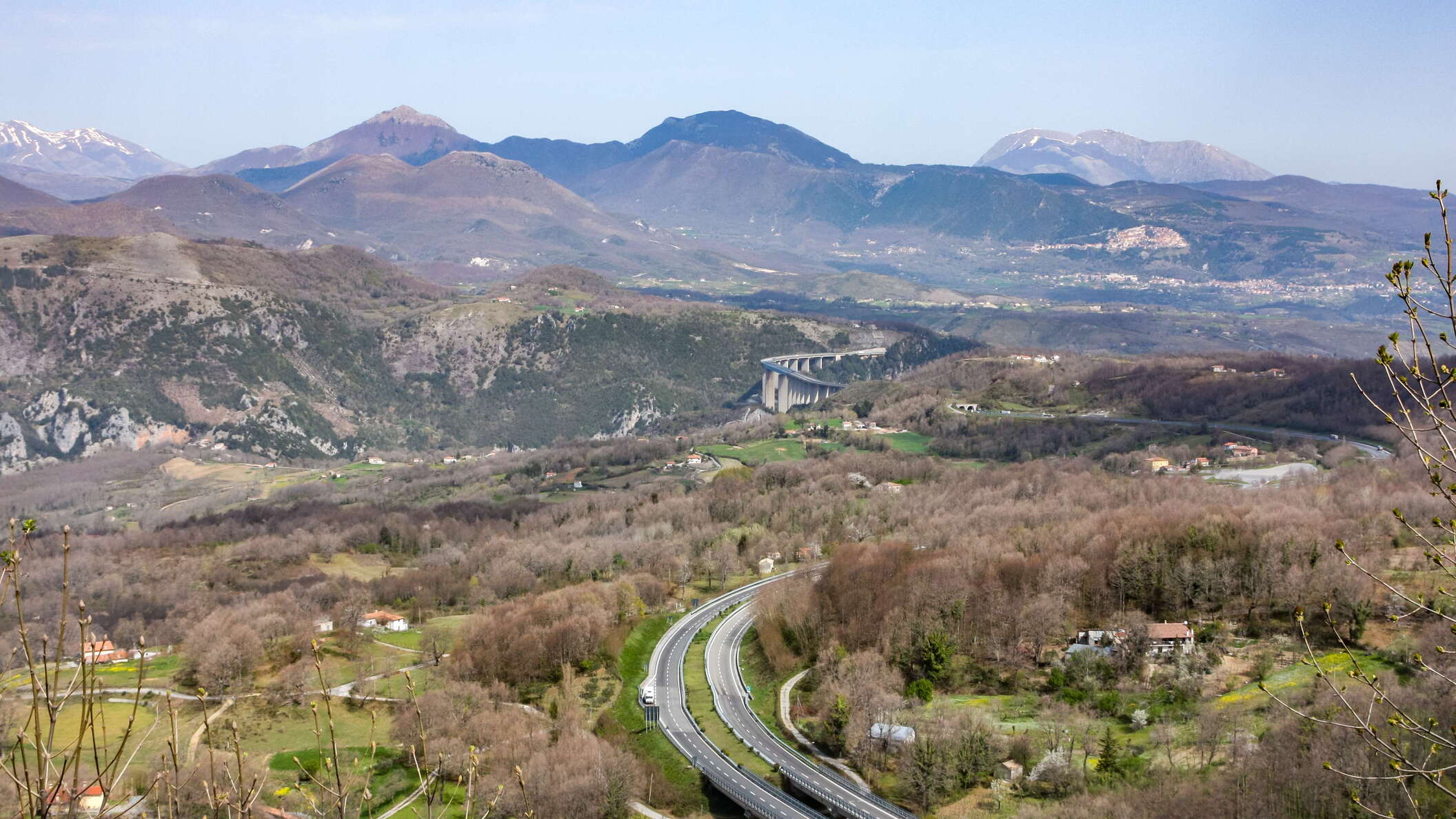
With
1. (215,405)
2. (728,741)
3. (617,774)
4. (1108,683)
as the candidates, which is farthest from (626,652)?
(215,405)

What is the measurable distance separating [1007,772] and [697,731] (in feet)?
48.2

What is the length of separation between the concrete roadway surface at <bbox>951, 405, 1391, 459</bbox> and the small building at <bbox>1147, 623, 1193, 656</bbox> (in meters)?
58.8

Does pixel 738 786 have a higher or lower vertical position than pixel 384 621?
higher

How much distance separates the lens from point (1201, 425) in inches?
4904

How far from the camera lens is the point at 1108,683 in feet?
161

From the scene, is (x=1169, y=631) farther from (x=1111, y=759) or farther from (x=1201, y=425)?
(x=1201, y=425)

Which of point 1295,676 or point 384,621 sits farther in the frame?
point 384,621

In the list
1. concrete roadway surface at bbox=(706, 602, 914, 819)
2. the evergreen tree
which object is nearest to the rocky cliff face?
concrete roadway surface at bbox=(706, 602, 914, 819)

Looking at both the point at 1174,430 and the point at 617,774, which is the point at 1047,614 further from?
the point at 1174,430

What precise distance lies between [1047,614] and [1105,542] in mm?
9832

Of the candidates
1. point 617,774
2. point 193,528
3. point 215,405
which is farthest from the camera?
point 215,405

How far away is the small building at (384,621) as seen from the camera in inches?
2830

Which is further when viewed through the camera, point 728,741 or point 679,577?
point 679,577

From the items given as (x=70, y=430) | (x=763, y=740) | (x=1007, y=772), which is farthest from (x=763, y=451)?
(x=70, y=430)
